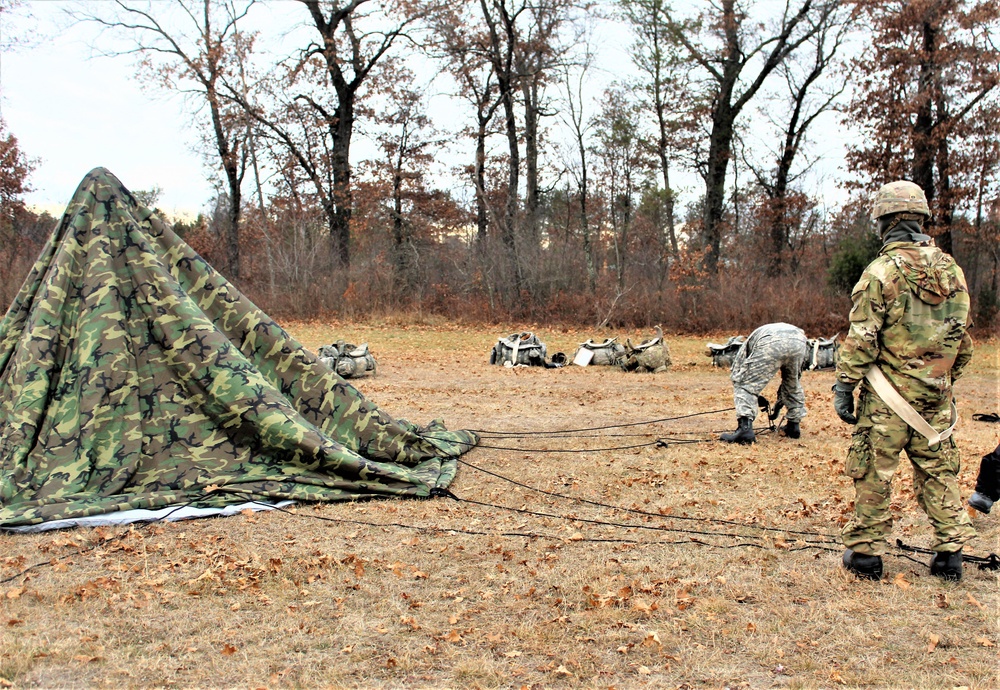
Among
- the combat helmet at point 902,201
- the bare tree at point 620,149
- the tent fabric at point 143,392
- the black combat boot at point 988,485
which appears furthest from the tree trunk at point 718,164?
the combat helmet at point 902,201

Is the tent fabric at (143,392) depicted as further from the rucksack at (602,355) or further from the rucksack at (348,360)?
the rucksack at (602,355)

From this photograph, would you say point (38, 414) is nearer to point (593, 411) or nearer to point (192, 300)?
point (192, 300)

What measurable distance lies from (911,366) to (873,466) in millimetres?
550

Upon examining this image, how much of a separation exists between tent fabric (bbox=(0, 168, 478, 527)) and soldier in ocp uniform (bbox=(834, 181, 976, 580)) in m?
3.08

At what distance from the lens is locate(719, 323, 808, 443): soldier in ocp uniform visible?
7.66 m

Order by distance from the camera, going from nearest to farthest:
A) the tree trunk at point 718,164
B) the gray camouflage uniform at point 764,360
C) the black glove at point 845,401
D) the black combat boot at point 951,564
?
1. the black combat boot at point 951,564
2. the black glove at point 845,401
3. the gray camouflage uniform at point 764,360
4. the tree trunk at point 718,164

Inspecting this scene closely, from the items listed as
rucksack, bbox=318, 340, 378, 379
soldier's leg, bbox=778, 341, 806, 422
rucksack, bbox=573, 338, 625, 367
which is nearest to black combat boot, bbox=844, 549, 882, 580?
soldier's leg, bbox=778, 341, 806, 422

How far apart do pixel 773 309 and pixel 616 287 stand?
182 inches

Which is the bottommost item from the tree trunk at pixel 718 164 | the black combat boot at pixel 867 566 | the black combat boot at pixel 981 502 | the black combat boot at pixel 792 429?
the black combat boot at pixel 867 566

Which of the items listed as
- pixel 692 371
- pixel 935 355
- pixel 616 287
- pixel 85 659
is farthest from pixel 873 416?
pixel 616 287

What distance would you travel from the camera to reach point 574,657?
138 inches

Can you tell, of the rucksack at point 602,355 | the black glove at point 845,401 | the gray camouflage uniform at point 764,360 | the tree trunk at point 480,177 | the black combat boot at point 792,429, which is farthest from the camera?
the tree trunk at point 480,177

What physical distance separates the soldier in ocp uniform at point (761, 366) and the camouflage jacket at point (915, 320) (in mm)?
3396

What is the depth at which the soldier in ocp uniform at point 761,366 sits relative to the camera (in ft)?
25.1
